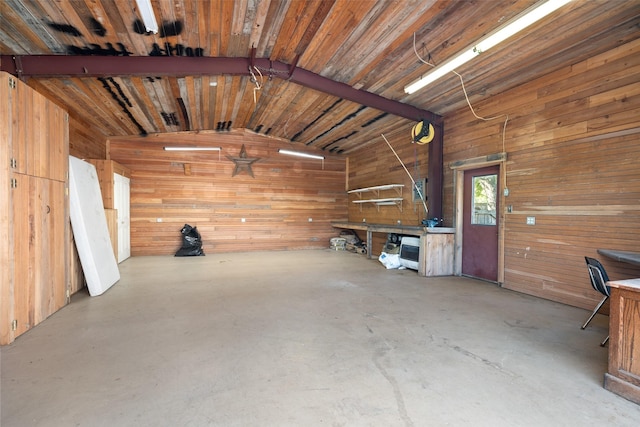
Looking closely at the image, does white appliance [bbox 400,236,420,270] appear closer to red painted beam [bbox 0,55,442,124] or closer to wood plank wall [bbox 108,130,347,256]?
red painted beam [bbox 0,55,442,124]

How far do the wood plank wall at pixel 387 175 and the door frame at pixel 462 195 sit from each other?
800 mm

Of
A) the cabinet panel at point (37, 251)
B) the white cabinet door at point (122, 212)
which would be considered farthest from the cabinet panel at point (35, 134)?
the white cabinet door at point (122, 212)

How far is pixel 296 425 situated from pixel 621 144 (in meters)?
4.50

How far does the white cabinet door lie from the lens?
6531 mm

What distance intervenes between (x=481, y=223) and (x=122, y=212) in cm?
760

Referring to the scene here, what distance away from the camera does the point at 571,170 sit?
3.90m

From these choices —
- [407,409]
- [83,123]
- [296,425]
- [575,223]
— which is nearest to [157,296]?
[296,425]

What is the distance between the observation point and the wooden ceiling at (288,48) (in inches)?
124

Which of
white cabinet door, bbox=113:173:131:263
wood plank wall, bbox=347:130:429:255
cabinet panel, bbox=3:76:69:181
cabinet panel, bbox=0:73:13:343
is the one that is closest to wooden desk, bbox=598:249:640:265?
wood plank wall, bbox=347:130:429:255

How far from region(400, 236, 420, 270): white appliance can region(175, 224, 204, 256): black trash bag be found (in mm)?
5096

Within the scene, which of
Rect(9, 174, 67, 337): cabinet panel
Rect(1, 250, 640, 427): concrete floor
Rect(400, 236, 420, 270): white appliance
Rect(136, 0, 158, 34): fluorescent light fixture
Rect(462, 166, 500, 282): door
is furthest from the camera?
Rect(400, 236, 420, 270): white appliance

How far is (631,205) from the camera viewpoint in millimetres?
3367

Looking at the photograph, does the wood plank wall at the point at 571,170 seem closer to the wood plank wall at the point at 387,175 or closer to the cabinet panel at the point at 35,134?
the wood plank wall at the point at 387,175

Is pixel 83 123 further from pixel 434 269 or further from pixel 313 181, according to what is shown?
pixel 434 269
